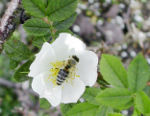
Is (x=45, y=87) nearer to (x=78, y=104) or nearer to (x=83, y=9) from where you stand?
(x=78, y=104)

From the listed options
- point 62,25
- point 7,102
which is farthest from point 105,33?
point 62,25

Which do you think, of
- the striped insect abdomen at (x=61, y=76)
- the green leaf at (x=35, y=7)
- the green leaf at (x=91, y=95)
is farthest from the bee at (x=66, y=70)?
the green leaf at (x=35, y=7)

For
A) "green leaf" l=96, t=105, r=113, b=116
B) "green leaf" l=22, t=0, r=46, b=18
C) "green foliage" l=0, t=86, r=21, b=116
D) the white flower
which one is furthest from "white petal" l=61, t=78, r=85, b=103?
"green foliage" l=0, t=86, r=21, b=116

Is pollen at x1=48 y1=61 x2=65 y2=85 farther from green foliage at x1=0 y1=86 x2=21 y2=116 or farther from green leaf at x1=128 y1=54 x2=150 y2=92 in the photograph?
green foliage at x1=0 y1=86 x2=21 y2=116

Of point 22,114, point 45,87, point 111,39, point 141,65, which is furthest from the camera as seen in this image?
point 111,39

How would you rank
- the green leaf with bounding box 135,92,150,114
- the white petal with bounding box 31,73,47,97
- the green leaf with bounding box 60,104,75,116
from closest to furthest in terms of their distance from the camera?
the green leaf with bounding box 135,92,150,114 < the white petal with bounding box 31,73,47,97 < the green leaf with bounding box 60,104,75,116

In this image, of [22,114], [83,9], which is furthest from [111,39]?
[22,114]
